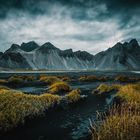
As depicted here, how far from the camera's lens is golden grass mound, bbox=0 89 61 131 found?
1537cm

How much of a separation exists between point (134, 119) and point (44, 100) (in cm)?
1090

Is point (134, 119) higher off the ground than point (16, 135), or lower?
higher

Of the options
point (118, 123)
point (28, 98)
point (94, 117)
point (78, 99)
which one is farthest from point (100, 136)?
point (78, 99)

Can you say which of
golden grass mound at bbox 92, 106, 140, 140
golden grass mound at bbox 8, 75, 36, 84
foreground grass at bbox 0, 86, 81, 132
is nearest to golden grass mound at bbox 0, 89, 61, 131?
foreground grass at bbox 0, 86, 81, 132

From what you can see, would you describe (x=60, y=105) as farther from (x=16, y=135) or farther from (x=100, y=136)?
(x=100, y=136)

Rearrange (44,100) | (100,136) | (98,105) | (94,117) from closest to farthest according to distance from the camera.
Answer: (100,136) < (94,117) < (44,100) < (98,105)

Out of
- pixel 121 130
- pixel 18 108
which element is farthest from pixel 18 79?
pixel 121 130

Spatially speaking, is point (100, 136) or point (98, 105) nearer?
point (100, 136)

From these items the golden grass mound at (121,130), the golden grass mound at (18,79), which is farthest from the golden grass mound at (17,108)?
the golden grass mound at (18,79)

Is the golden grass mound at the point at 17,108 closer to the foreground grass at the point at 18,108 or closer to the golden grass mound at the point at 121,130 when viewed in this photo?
the foreground grass at the point at 18,108

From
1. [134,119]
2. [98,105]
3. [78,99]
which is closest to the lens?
[134,119]

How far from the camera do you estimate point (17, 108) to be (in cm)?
1700

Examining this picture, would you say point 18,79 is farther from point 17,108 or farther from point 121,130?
point 121,130

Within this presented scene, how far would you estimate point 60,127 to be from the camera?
16.5 meters
